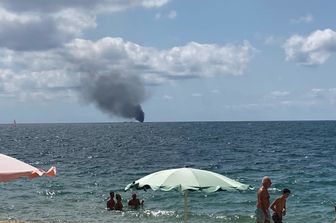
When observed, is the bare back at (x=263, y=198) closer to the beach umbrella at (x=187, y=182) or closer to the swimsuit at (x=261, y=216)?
the swimsuit at (x=261, y=216)

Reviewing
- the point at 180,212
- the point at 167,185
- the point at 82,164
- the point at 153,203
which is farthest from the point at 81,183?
the point at 167,185

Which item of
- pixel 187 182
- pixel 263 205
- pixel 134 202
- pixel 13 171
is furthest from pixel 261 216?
pixel 134 202

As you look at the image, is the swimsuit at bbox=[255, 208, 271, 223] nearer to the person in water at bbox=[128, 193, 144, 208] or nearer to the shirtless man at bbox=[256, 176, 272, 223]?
the shirtless man at bbox=[256, 176, 272, 223]

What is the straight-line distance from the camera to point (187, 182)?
11281 mm

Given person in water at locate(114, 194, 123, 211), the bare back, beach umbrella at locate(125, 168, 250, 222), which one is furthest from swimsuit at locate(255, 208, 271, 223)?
person in water at locate(114, 194, 123, 211)

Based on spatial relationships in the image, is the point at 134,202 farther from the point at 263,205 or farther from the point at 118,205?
the point at 263,205

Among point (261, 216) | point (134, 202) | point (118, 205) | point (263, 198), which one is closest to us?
point (263, 198)

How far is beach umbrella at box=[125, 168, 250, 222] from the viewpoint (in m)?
11.2

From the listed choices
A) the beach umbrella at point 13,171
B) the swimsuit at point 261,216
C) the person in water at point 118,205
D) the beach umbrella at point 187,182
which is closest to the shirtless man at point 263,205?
the swimsuit at point 261,216

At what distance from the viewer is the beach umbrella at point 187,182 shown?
11.2 m

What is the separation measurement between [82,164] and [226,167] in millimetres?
15103

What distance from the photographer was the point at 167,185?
11.2m

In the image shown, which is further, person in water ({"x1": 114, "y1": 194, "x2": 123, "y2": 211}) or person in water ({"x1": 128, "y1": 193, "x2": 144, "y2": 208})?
person in water ({"x1": 128, "y1": 193, "x2": 144, "y2": 208})

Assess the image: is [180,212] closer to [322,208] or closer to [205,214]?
[205,214]
